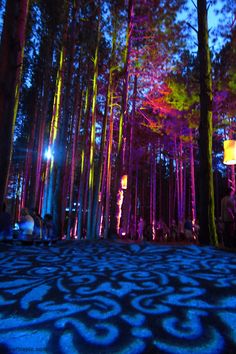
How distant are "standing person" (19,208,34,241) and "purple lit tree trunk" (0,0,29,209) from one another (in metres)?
0.80

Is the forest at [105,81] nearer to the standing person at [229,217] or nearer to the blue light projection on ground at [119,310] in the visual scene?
Answer: the standing person at [229,217]

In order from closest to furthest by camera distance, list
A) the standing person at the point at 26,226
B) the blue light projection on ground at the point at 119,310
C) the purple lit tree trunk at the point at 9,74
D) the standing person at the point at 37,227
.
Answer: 1. the blue light projection on ground at the point at 119,310
2. the purple lit tree trunk at the point at 9,74
3. the standing person at the point at 26,226
4. the standing person at the point at 37,227

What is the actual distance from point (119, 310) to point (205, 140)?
5054 millimetres

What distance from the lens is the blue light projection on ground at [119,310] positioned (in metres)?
1.35

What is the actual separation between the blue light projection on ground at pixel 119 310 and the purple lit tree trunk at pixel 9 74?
6.99 ft

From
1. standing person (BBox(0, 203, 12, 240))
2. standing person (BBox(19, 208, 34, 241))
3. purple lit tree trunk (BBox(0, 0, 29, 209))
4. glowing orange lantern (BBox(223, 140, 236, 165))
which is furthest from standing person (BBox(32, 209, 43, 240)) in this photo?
glowing orange lantern (BBox(223, 140, 236, 165))

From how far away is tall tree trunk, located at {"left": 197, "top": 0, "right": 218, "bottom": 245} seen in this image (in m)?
5.68

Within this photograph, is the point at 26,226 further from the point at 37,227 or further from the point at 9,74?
the point at 9,74

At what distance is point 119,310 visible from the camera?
1698 mm

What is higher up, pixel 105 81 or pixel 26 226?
pixel 105 81

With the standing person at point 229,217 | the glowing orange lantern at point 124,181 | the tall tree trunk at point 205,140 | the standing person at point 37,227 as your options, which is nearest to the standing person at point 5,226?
the standing person at point 37,227

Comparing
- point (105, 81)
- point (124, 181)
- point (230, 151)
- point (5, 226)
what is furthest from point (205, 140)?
point (105, 81)

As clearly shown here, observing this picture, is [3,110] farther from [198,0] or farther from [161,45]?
[161,45]

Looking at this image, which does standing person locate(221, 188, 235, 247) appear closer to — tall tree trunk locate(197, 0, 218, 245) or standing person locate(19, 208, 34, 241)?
tall tree trunk locate(197, 0, 218, 245)
